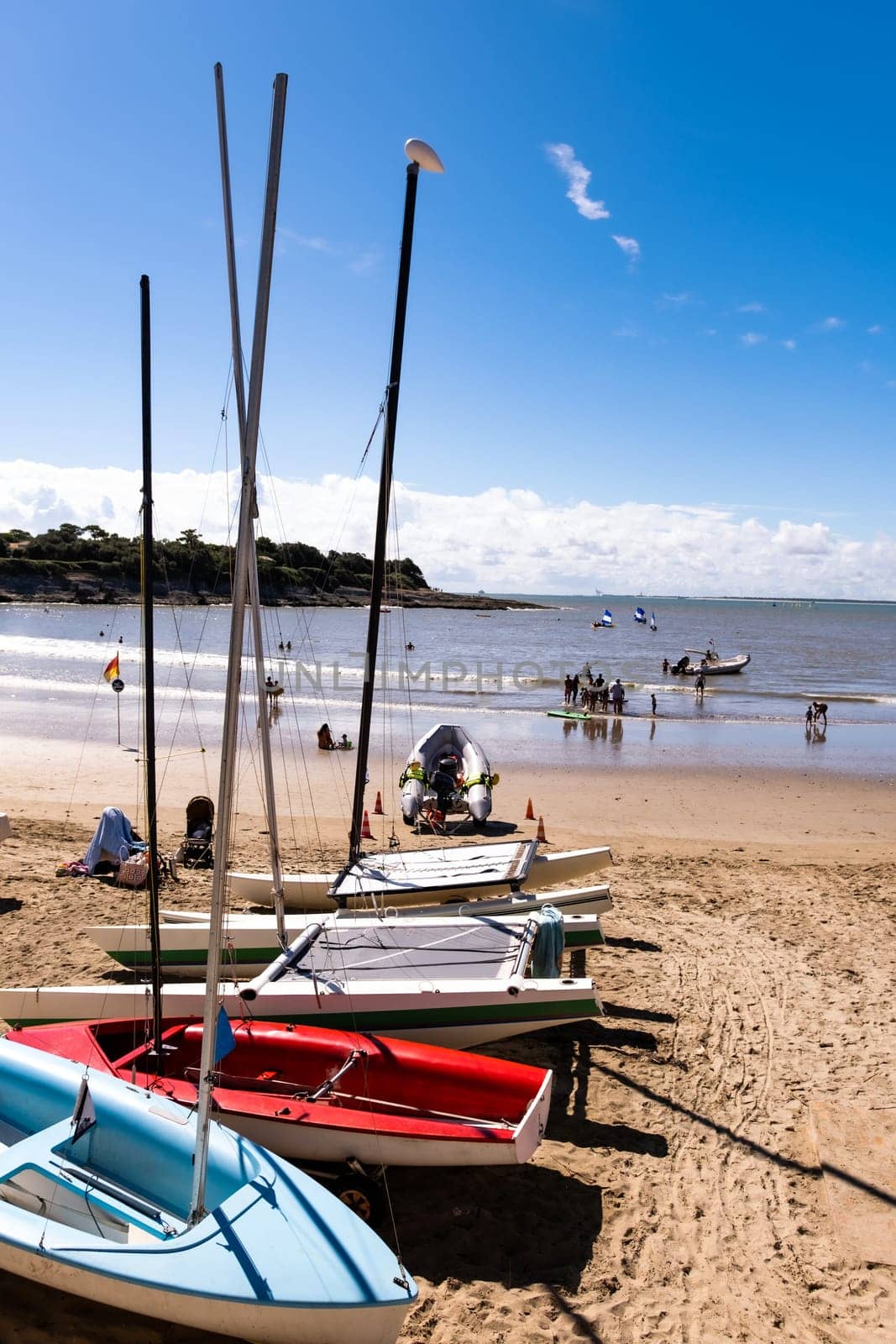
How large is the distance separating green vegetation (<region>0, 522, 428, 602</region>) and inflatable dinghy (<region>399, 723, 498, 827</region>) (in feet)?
232

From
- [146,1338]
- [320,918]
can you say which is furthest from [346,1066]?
[320,918]

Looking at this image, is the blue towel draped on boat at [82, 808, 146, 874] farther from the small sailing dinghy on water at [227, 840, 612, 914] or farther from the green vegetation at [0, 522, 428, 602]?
the green vegetation at [0, 522, 428, 602]

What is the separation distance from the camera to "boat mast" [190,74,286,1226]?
4.73 metres

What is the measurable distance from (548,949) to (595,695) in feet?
91.4

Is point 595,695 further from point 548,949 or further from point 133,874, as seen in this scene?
point 548,949

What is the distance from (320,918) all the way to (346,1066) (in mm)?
2860

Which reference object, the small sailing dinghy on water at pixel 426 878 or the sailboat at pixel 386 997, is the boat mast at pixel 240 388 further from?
the small sailing dinghy on water at pixel 426 878

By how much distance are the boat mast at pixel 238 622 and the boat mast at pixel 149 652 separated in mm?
2117

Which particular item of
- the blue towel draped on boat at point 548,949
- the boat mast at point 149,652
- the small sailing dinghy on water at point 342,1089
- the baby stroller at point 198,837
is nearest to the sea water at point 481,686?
the baby stroller at point 198,837

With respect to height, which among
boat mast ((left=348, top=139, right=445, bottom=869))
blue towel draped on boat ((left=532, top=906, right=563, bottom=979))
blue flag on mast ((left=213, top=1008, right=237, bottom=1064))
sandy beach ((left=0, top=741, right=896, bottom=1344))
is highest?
boat mast ((left=348, top=139, right=445, bottom=869))

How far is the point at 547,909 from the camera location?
9.30 meters

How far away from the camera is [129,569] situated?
10294cm

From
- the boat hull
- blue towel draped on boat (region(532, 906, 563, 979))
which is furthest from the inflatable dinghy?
blue towel draped on boat (region(532, 906, 563, 979))

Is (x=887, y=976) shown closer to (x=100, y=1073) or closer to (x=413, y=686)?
(x=100, y=1073)
